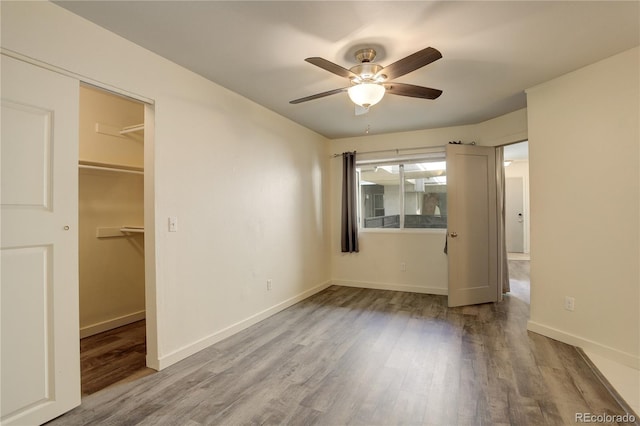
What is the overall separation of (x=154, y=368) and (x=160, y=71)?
93.6 inches

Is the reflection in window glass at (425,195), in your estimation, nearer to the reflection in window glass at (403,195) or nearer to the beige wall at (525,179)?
the reflection in window glass at (403,195)

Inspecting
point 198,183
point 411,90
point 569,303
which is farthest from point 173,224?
point 569,303

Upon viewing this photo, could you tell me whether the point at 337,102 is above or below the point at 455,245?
above

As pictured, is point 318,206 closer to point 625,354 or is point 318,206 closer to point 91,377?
point 91,377

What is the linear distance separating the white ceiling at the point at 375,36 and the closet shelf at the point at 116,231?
1846mm

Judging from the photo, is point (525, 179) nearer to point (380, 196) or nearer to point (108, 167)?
point (380, 196)

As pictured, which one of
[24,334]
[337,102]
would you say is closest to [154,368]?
[24,334]

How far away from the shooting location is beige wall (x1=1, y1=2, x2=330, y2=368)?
1921 millimetres

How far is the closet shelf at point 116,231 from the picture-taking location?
3213 millimetres

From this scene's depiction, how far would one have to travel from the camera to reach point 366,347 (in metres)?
2.75

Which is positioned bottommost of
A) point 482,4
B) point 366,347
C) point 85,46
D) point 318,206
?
point 366,347

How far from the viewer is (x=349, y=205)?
16.1 ft

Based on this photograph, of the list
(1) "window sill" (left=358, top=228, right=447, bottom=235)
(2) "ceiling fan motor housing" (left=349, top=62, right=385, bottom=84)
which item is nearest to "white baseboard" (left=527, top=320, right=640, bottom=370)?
(1) "window sill" (left=358, top=228, right=447, bottom=235)

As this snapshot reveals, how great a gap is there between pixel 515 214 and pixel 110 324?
913cm
